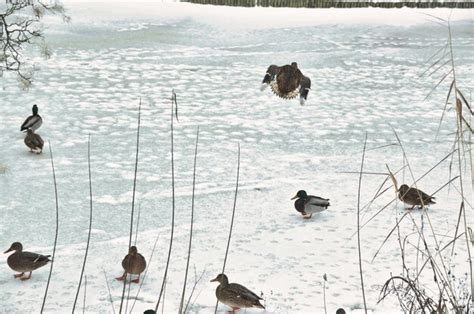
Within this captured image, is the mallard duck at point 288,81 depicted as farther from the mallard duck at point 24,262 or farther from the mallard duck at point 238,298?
the mallard duck at point 238,298

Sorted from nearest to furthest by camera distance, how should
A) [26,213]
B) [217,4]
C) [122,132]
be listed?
[26,213] → [122,132] → [217,4]

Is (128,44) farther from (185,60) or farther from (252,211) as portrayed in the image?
(252,211)

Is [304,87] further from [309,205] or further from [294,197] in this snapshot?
[309,205]

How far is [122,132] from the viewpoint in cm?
751

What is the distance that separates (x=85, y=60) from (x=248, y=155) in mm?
4416

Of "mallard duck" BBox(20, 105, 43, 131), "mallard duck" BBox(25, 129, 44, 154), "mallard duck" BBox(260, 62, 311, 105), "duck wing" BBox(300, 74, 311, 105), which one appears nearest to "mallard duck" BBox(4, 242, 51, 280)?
"mallard duck" BBox(25, 129, 44, 154)

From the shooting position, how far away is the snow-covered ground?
14.7 feet

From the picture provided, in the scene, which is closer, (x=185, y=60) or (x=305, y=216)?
(x=305, y=216)

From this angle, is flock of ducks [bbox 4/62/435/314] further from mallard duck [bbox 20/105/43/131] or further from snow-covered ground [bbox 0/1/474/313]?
snow-covered ground [bbox 0/1/474/313]

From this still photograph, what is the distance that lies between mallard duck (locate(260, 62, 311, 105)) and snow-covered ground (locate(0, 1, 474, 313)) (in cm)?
16

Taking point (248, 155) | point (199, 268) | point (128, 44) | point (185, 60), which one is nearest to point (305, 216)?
point (199, 268)

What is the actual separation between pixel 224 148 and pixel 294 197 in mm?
1652

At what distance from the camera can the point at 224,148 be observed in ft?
23.2

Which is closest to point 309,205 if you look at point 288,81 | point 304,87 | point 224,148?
point 224,148
